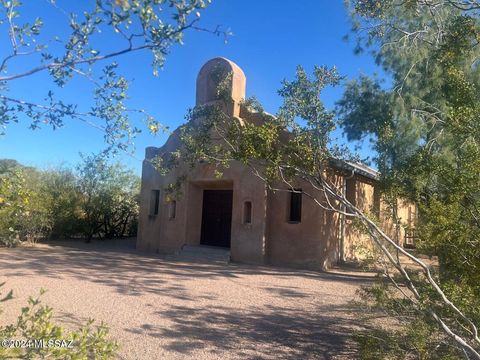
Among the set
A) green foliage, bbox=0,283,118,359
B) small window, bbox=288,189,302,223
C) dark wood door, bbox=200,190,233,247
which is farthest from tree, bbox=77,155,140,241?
green foliage, bbox=0,283,118,359

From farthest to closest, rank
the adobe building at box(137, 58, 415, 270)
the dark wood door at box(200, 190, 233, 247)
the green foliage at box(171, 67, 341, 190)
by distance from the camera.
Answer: the dark wood door at box(200, 190, 233, 247) → the adobe building at box(137, 58, 415, 270) → the green foliage at box(171, 67, 341, 190)

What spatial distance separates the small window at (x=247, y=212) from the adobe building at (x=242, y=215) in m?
0.01

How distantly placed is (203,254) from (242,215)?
8.22 feet

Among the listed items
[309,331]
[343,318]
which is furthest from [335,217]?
[309,331]

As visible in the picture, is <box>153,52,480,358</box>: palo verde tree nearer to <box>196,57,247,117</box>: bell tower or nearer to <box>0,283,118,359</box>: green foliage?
<box>0,283,118,359</box>: green foliage

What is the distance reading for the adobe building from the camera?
47.9ft

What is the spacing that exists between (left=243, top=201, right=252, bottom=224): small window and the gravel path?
211 centimetres

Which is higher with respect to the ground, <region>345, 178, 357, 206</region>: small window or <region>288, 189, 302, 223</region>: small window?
<region>345, 178, 357, 206</region>: small window

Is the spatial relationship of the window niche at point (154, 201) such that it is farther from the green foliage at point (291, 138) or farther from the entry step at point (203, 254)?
the green foliage at point (291, 138)

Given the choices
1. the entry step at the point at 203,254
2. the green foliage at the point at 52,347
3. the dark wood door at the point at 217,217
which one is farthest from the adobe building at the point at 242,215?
the green foliage at the point at 52,347

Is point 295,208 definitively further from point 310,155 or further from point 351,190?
point 310,155

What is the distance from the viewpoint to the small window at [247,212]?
1590 centimetres

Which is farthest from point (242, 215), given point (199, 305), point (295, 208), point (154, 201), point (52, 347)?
point (52, 347)

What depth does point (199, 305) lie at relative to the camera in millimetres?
8641
